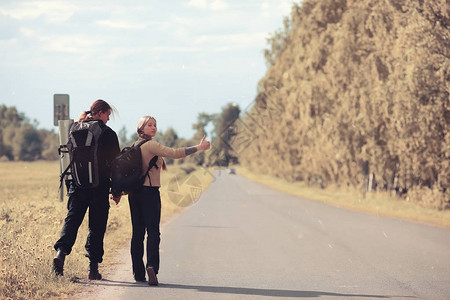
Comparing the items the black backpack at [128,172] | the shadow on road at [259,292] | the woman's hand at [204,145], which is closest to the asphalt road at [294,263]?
the shadow on road at [259,292]

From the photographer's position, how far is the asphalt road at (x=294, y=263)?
7688mm

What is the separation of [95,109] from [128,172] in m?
0.99

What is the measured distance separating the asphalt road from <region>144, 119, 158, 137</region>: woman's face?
74.8 inches

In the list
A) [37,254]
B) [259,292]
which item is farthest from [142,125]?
[259,292]

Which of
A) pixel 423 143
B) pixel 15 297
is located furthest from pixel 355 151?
pixel 15 297

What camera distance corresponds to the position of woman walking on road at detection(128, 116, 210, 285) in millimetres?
7777

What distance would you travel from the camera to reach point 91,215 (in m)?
8.00

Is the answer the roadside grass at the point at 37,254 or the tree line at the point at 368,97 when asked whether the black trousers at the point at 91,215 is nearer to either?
the roadside grass at the point at 37,254

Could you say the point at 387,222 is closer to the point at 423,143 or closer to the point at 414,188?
the point at 423,143

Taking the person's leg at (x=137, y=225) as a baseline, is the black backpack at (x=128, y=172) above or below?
above

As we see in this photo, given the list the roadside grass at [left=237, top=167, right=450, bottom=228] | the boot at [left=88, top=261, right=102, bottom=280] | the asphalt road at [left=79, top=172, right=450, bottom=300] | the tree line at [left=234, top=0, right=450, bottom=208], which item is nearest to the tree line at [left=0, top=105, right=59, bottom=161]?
the tree line at [left=234, top=0, right=450, bottom=208]

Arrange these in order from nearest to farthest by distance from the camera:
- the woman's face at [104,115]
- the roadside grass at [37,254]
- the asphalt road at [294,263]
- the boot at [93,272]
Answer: the roadside grass at [37,254]
the asphalt road at [294,263]
the woman's face at [104,115]
the boot at [93,272]

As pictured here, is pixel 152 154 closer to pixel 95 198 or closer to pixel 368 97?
pixel 95 198

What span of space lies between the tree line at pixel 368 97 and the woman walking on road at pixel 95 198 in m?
14.6
